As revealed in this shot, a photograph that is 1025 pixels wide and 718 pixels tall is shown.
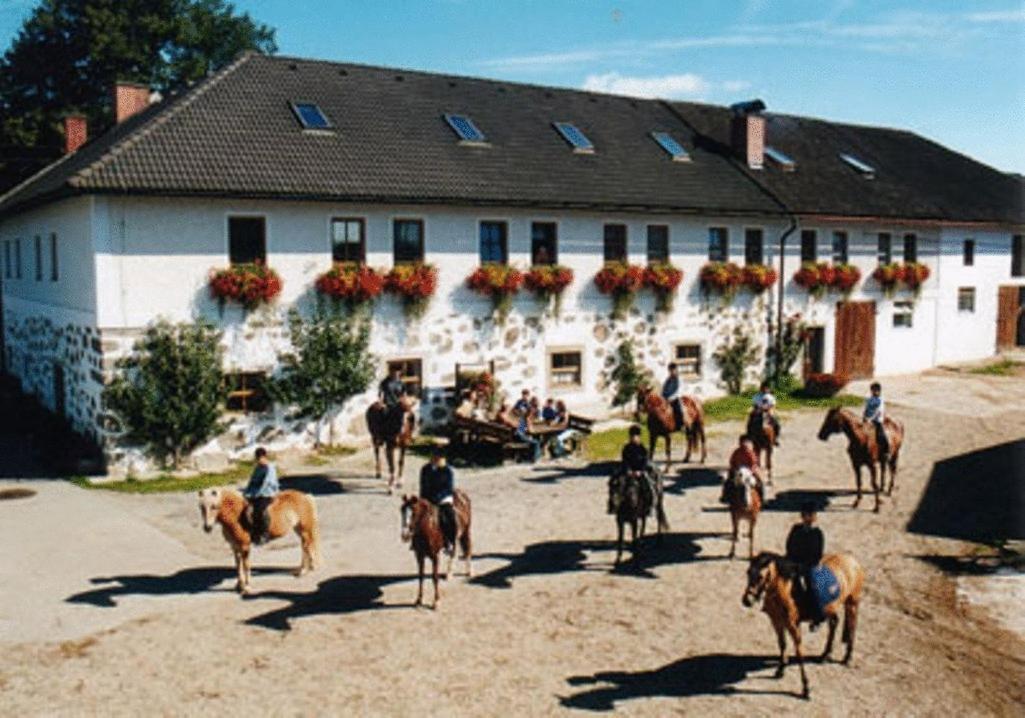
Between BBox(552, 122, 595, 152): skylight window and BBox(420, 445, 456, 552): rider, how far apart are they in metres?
16.7

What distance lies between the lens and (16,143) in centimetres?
4112

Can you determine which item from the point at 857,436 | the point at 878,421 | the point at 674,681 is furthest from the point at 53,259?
the point at 878,421

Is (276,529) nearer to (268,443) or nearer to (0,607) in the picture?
(0,607)

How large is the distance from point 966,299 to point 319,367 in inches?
1064

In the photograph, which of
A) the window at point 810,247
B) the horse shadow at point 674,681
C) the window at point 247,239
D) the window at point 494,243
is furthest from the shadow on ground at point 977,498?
the window at point 247,239

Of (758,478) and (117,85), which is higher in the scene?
(117,85)

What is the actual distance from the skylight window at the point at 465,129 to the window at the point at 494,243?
3.09 meters

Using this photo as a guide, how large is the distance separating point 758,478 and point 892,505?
15.3 ft

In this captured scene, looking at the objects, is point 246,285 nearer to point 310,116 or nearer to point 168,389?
point 168,389

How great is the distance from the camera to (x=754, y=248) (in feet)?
94.2

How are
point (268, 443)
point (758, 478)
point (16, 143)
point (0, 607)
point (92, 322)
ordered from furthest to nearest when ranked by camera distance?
1. point (16, 143)
2. point (268, 443)
3. point (92, 322)
4. point (758, 478)
5. point (0, 607)

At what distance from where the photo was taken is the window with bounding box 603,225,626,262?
2555cm

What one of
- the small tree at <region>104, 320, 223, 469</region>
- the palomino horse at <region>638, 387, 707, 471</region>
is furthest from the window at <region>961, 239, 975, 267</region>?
the small tree at <region>104, 320, 223, 469</region>

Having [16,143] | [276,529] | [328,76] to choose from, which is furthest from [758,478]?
[16,143]
